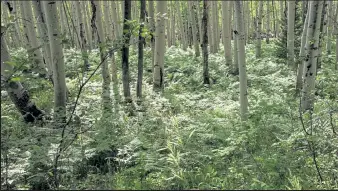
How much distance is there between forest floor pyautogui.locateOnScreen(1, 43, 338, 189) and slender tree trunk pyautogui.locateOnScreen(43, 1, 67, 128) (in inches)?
16.2

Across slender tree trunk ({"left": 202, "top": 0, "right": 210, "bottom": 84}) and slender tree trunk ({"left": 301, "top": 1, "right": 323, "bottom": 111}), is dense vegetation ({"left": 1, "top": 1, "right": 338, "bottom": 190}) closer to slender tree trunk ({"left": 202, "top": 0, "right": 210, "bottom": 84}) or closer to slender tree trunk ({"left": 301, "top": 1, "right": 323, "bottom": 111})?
slender tree trunk ({"left": 301, "top": 1, "right": 323, "bottom": 111})

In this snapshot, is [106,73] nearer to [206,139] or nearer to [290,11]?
[206,139]

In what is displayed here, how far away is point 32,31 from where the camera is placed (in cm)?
981

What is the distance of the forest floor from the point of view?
3.75 m

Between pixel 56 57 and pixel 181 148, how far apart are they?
319 centimetres

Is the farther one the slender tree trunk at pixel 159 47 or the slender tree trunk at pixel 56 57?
the slender tree trunk at pixel 159 47

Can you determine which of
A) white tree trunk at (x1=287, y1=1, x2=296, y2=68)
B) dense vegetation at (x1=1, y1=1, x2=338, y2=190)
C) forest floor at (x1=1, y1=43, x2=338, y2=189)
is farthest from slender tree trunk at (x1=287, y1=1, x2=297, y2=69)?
forest floor at (x1=1, y1=43, x2=338, y2=189)

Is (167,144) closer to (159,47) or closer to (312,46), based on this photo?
(312,46)

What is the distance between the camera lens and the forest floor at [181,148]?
3.75 metres

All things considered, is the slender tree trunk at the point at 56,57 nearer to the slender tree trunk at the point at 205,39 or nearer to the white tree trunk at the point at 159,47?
the white tree trunk at the point at 159,47

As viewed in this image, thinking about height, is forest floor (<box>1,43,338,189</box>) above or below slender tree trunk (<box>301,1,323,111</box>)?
below

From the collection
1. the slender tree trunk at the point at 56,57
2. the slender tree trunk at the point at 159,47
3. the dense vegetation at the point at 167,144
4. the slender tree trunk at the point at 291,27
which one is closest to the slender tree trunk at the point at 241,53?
the dense vegetation at the point at 167,144

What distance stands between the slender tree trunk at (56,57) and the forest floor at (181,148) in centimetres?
41

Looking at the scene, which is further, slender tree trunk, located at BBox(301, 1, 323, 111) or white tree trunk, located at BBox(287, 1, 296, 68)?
white tree trunk, located at BBox(287, 1, 296, 68)
